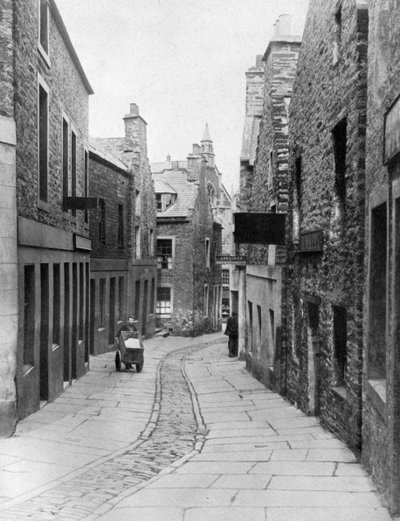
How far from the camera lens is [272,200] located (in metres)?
16.0

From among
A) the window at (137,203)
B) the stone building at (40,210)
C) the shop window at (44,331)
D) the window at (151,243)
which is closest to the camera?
the stone building at (40,210)

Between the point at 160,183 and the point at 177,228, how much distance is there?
10.8 feet

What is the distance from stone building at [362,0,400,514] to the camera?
232 inches

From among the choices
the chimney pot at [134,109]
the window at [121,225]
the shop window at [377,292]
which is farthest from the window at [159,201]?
the shop window at [377,292]

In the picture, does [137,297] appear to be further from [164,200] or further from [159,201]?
[159,201]

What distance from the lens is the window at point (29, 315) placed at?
11.5 meters

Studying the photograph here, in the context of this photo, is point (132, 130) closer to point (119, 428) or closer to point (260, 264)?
point (260, 264)

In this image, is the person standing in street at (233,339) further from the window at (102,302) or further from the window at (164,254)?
the window at (164,254)

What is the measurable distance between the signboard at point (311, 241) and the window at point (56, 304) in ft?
17.7

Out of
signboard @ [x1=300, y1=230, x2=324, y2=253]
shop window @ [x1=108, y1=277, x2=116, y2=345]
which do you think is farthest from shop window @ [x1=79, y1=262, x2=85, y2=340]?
signboard @ [x1=300, y1=230, x2=324, y2=253]

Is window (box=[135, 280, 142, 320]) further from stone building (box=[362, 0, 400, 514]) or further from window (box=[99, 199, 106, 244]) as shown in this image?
stone building (box=[362, 0, 400, 514])

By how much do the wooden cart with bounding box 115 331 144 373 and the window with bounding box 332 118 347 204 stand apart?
31.3 feet

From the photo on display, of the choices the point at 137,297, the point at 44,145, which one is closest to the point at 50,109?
the point at 44,145

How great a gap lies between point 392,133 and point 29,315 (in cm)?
765
